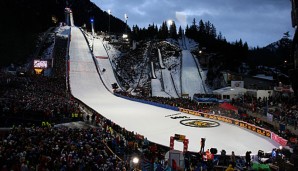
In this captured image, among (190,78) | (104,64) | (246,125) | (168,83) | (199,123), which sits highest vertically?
(104,64)

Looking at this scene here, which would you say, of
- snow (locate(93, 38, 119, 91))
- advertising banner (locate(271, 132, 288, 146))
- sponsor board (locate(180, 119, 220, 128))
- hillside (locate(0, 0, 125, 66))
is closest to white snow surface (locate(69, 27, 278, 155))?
advertising banner (locate(271, 132, 288, 146))

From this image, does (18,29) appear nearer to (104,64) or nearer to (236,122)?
(104,64)

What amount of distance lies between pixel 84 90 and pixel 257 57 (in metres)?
71.9

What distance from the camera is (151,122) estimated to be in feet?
93.2

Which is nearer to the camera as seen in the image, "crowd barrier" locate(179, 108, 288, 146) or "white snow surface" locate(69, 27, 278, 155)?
"crowd barrier" locate(179, 108, 288, 146)

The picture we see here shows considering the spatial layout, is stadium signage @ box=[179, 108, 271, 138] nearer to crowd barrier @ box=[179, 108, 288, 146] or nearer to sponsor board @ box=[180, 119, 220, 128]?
crowd barrier @ box=[179, 108, 288, 146]

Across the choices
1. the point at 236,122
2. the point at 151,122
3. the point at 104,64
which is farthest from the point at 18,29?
the point at 236,122

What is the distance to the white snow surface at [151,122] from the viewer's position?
66.2 ft

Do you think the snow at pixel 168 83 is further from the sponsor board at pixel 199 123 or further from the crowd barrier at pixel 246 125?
the sponsor board at pixel 199 123

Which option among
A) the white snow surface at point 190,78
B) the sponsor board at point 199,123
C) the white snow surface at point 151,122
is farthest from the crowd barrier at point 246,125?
the white snow surface at point 190,78

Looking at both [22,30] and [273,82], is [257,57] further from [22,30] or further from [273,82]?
[22,30]

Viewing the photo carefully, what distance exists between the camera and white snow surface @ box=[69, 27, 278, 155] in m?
20.2

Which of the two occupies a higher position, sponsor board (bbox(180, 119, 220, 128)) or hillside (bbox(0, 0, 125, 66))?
hillside (bbox(0, 0, 125, 66))

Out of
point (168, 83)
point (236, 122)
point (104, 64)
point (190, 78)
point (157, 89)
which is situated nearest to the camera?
point (236, 122)
